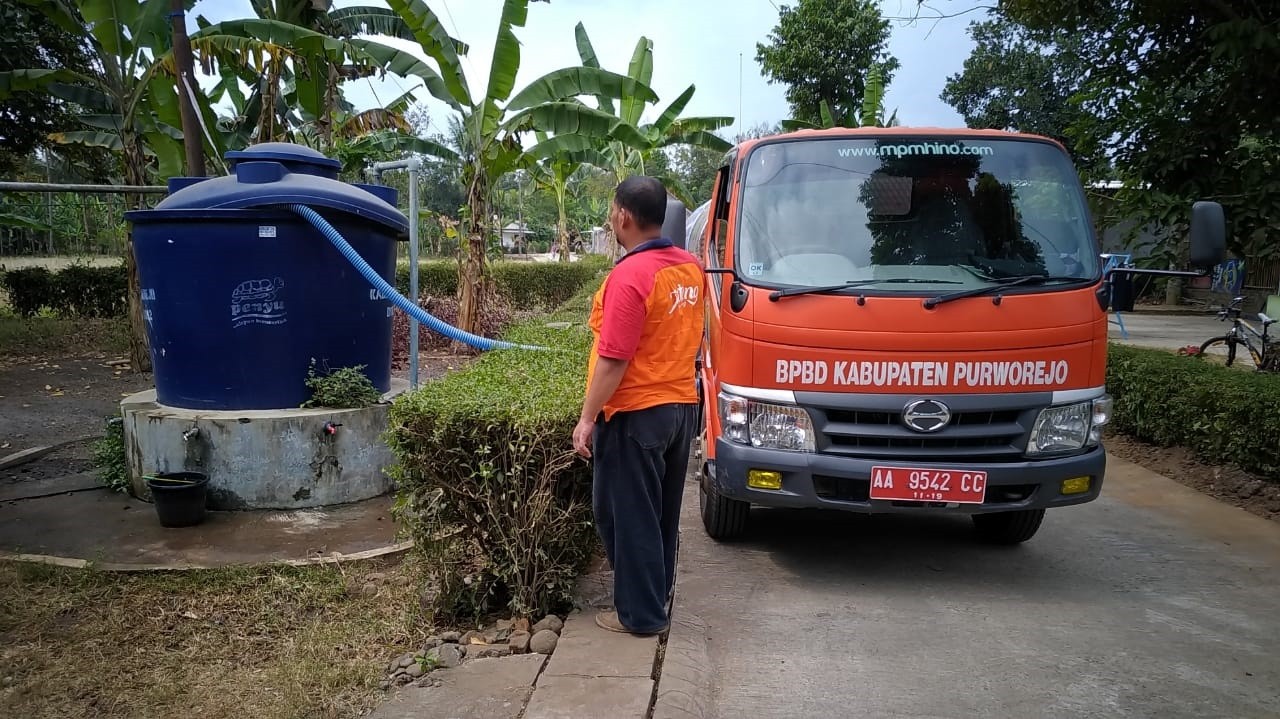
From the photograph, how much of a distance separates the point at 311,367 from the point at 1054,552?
496 cm

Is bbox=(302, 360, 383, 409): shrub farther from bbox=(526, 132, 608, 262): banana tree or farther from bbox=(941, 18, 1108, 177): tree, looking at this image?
bbox=(941, 18, 1108, 177): tree

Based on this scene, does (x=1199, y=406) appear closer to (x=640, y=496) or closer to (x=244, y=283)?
(x=640, y=496)

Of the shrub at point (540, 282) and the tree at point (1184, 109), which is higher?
the tree at point (1184, 109)

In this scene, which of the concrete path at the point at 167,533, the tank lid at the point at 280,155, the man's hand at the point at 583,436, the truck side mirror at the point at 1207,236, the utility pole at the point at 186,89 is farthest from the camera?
the utility pole at the point at 186,89

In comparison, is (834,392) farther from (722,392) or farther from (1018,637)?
(1018,637)

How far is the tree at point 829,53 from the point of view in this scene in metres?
21.8

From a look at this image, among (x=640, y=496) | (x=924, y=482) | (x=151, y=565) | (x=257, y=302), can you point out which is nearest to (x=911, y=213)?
Answer: (x=924, y=482)

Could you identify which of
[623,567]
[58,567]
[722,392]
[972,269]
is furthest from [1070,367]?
[58,567]

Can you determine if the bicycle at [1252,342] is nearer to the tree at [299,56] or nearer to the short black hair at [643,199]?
the short black hair at [643,199]

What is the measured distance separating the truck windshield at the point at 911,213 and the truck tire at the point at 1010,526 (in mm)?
1388

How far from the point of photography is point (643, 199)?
3.30m

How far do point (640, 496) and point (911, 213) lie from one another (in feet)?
7.76

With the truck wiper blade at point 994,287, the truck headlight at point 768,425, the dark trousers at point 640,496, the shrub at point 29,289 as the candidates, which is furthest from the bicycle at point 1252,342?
the shrub at point 29,289

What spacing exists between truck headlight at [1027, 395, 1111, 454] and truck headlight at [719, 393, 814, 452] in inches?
43.3
